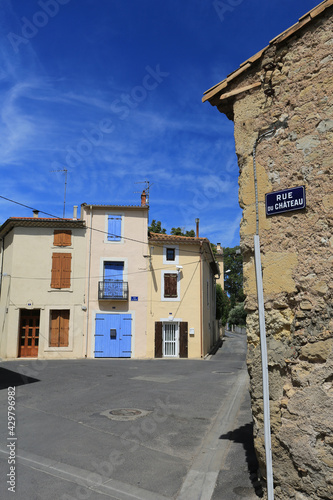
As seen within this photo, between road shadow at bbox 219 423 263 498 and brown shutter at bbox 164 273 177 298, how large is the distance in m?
14.5

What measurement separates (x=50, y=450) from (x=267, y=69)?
580cm

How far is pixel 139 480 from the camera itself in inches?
185

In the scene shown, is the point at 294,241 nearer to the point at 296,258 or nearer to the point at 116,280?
the point at 296,258

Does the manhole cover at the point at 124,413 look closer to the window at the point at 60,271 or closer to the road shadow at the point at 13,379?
the road shadow at the point at 13,379

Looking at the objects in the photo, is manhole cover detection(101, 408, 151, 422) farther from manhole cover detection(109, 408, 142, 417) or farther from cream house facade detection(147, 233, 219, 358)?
cream house facade detection(147, 233, 219, 358)

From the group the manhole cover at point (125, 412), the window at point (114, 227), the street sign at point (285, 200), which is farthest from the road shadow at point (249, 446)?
the window at point (114, 227)

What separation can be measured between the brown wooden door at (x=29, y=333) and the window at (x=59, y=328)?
89cm

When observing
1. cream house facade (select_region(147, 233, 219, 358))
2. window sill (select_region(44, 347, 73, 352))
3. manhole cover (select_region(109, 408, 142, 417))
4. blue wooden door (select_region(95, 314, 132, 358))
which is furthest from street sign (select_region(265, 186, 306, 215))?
window sill (select_region(44, 347, 73, 352))

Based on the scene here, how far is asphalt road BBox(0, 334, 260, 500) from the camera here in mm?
4480

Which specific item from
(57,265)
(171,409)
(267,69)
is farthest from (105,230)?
(267,69)

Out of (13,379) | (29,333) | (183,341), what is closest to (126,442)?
(13,379)

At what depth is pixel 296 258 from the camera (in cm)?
360

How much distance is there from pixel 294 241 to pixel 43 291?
61.7 ft

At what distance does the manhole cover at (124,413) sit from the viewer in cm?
745
